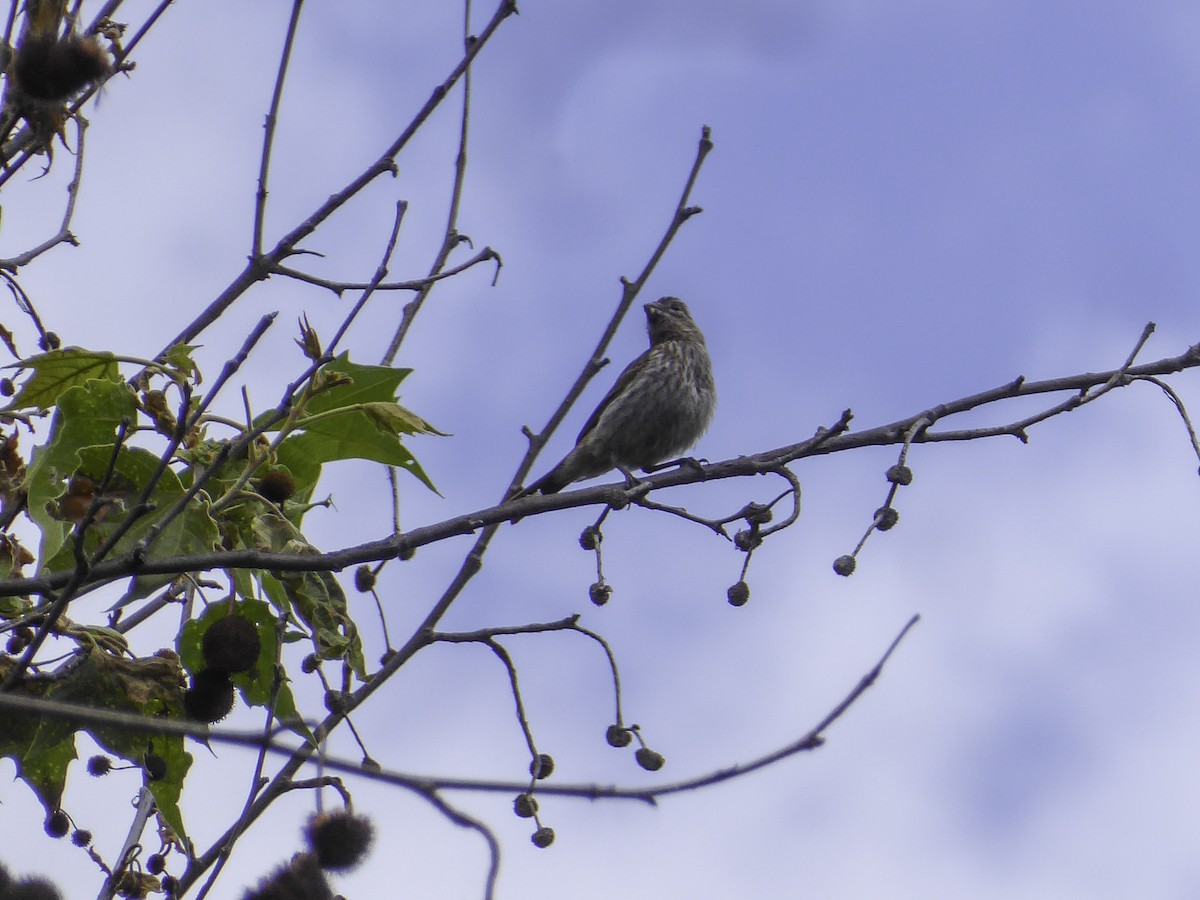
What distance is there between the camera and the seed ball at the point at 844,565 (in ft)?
11.1

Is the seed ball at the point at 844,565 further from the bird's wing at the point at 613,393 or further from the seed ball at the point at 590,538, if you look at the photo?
the bird's wing at the point at 613,393

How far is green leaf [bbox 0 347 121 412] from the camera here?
3.55 meters

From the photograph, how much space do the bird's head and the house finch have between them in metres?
0.72

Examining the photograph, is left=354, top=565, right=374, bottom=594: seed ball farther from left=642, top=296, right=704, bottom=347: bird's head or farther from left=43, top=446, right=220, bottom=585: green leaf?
left=642, top=296, right=704, bottom=347: bird's head

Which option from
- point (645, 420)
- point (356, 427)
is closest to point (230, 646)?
point (356, 427)

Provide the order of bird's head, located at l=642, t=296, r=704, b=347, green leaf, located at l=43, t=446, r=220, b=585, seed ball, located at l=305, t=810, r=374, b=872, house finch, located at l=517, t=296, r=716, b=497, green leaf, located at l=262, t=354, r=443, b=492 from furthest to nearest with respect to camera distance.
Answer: bird's head, located at l=642, t=296, r=704, b=347 → house finch, located at l=517, t=296, r=716, b=497 → green leaf, located at l=262, t=354, r=443, b=492 → green leaf, located at l=43, t=446, r=220, b=585 → seed ball, located at l=305, t=810, r=374, b=872

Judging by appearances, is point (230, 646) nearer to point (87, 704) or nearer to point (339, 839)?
point (87, 704)

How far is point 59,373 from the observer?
3629mm

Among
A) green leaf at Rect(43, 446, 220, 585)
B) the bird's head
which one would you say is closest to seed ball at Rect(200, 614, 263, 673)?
green leaf at Rect(43, 446, 220, 585)

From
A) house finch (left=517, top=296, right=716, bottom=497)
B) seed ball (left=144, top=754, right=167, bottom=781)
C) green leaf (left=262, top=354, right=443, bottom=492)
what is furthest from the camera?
house finch (left=517, top=296, right=716, bottom=497)

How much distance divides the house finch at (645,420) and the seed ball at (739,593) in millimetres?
4591

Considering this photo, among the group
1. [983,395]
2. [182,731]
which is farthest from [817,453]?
[182,731]

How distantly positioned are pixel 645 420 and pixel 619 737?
17.1ft

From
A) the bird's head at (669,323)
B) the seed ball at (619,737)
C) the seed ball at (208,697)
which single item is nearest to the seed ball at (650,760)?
the seed ball at (619,737)
